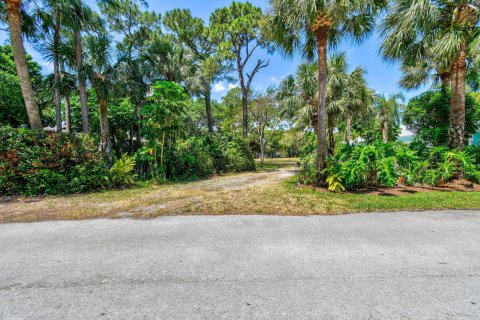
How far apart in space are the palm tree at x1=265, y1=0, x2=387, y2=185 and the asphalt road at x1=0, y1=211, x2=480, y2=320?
417cm

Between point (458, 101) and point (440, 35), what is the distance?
2274mm

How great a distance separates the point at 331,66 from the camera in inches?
463

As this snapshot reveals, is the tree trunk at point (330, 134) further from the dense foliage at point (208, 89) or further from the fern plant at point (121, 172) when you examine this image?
the fern plant at point (121, 172)

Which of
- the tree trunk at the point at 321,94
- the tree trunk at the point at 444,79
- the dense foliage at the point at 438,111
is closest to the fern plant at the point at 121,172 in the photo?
the tree trunk at the point at 321,94

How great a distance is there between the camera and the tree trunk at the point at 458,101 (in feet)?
22.8

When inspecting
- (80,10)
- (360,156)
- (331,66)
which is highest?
(80,10)

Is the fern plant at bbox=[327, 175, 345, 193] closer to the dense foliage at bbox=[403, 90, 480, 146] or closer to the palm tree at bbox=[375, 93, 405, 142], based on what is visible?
the dense foliage at bbox=[403, 90, 480, 146]

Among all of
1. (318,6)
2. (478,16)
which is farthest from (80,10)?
(478,16)

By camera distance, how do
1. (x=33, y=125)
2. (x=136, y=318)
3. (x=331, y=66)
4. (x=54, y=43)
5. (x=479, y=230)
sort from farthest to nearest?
1. (x=331, y=66)
2. (x=54, y=43)
3. (x=33, y=125)
4. (x=479, y=230)
5. (x=136, y=318)

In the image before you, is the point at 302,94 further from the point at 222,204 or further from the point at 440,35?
the point at 222,204

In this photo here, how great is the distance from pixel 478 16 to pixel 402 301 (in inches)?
376

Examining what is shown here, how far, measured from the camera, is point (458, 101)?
23.4 ft

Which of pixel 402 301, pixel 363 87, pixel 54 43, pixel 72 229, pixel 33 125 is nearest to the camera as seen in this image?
pixel 402 301

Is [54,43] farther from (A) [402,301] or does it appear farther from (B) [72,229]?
(A) [402,301]
